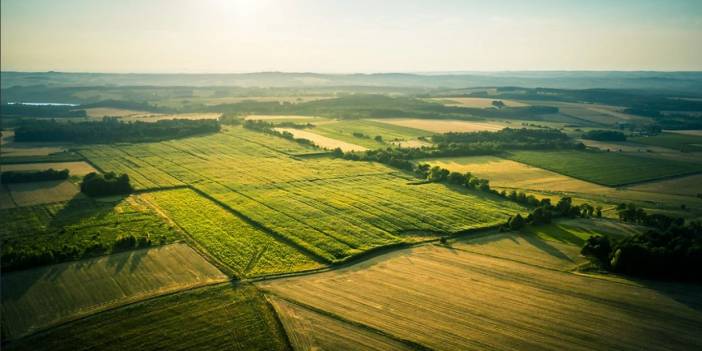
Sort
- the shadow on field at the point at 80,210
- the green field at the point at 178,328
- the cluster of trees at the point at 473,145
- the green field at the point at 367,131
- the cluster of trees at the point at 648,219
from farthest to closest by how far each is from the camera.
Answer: the green field at the point at 367,131 → the cluster of trees at the point at 473,145 → the cluster of trees at the point at 648,219 → the shadow on field at the point at 80,210 → the green field at the point at 178,328

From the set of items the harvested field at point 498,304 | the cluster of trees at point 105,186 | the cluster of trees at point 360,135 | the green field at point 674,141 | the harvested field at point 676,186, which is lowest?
the harvested field at point 498,304

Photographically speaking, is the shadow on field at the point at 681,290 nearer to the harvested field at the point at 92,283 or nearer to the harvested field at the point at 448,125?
the harvested field at the point at 92,283

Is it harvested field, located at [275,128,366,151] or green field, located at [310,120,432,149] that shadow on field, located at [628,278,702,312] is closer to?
harvested field, located at [275,128,366,151]

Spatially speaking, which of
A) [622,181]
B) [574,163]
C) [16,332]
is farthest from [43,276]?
[574,163]

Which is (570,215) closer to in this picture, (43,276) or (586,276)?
(586,276)

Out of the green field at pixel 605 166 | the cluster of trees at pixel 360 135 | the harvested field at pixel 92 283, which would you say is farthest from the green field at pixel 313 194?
the green field at pixel 605 166

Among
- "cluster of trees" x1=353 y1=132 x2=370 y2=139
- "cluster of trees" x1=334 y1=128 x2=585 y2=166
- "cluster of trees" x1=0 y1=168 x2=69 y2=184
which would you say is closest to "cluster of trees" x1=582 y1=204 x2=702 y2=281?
"cluster of trees" x1=334 y1=128 x2=585 y2=166

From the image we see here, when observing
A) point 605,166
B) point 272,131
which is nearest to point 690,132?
point 605,166
